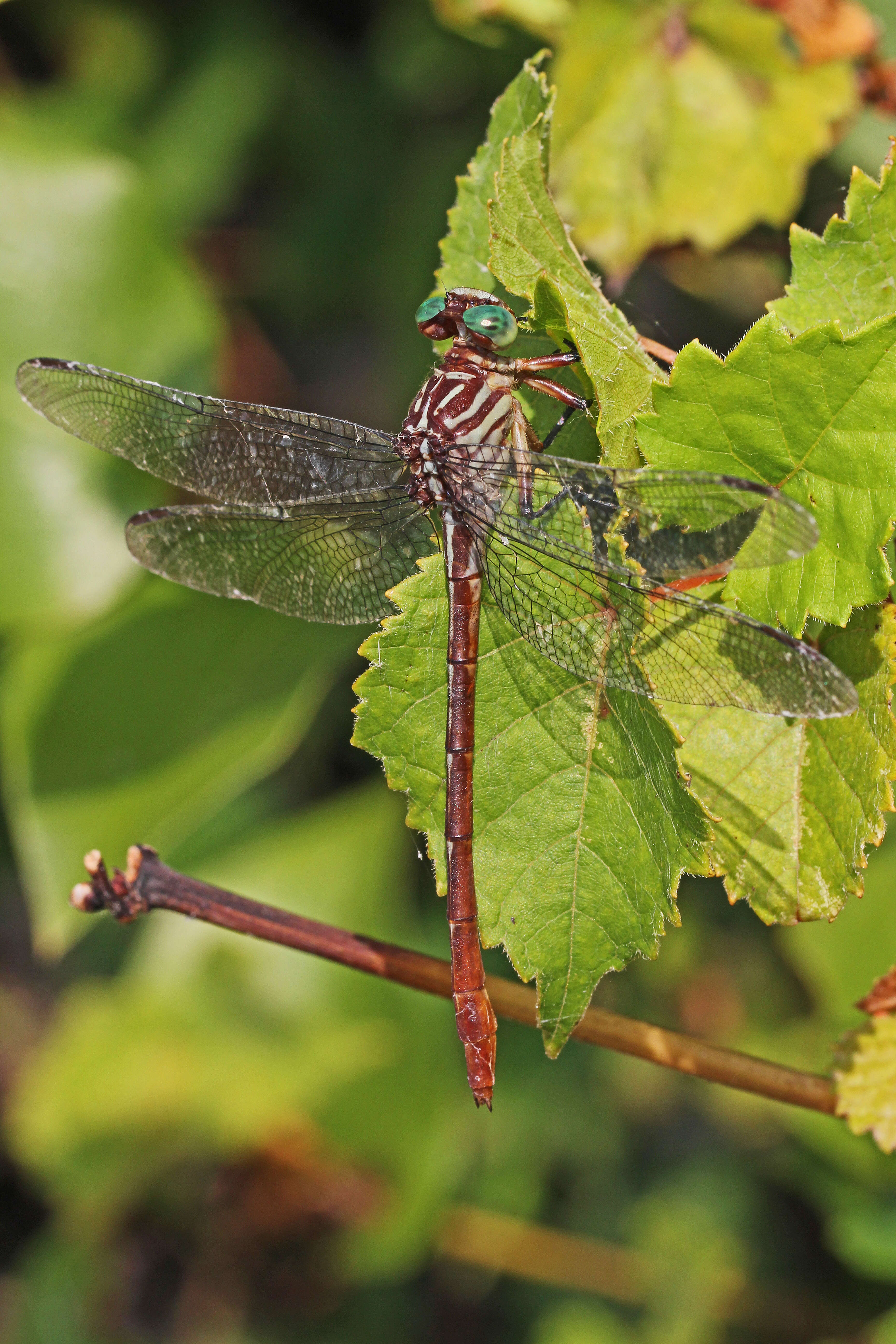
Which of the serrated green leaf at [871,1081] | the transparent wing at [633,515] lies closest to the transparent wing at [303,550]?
the transparent wing at [633,515]

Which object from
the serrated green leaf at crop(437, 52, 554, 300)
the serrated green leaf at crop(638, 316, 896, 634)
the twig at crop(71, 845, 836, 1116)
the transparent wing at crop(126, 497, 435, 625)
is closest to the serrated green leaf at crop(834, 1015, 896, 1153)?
the twig at crop(71, 845, 836, 1116)

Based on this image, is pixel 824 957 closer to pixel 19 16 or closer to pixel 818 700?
pixel 818 700

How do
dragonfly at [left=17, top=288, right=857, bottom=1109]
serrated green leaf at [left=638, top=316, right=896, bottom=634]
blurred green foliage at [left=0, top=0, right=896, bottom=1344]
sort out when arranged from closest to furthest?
serrated green leaf at [left=638, top=316, right=896, bottom=634]
dragonfly at [left=17, top=288, right=857, bottom=1109]
blurred green foliage at [left=0, top=0, right=896, bottom=1344]

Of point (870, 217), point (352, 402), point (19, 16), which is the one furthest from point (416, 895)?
point (19, 16)

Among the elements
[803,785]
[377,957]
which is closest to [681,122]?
[803,785]

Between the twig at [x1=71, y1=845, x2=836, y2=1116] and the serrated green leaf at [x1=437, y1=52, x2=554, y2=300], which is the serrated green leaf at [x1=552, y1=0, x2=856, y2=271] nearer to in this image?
the serrated green leaf at [x1=437, y1=52, x2=554, y2=300]

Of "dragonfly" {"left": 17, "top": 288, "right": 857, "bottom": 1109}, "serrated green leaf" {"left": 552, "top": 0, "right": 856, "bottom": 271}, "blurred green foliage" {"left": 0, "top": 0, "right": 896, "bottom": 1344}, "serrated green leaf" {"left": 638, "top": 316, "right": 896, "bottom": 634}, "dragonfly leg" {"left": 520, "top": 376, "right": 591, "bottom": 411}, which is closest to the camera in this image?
"serrated green leaf" {"left": 638, "top": 316, "right": 896, "bottom": 634}

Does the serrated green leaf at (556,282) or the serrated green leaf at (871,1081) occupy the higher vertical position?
the serrated green leaf at (556,282)

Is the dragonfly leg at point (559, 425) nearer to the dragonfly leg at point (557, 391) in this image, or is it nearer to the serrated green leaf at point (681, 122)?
the dragonfly leg at point (557, 391)
